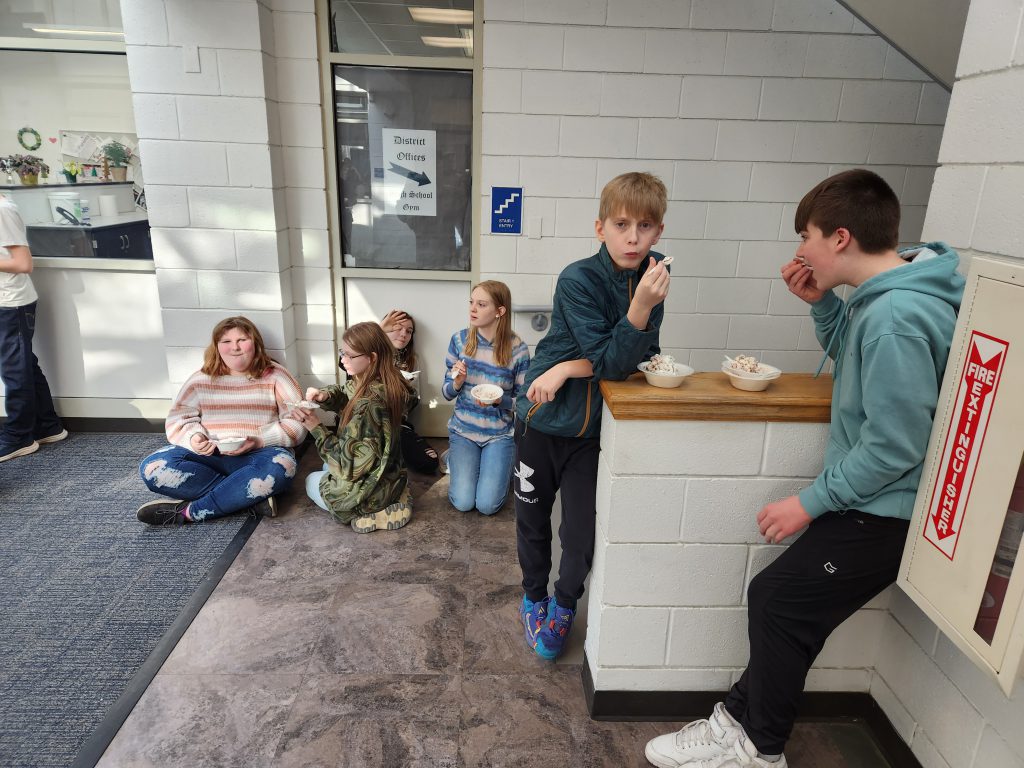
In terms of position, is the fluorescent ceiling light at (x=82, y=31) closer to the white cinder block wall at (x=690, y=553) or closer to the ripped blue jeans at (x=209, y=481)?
the ripped blue jeans at (x=209, y=481)

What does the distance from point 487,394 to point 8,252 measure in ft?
9.08

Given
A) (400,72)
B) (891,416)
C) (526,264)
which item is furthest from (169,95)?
(891,416)

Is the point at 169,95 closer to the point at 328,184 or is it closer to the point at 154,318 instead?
the point at 328,184

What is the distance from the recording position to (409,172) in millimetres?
3734

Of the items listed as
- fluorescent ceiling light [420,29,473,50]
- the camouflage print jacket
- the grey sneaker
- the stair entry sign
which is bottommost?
the grey sneaker

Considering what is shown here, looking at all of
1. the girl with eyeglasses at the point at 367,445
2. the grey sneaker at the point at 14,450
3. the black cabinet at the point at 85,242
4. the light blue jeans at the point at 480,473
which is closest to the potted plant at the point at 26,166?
the black cabinet at the point at 85,242

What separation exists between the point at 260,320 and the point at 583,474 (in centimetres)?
234

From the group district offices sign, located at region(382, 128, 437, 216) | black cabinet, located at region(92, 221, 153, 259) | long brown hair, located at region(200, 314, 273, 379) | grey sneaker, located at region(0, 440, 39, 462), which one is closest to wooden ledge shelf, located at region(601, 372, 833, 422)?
long brown hair, located at region(200, 314, 273, 379)

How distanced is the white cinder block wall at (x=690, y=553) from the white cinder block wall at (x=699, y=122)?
201cm

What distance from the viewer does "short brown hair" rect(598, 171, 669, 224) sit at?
1.73 m

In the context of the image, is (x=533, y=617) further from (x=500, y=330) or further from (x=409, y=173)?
(x=409, y=173)

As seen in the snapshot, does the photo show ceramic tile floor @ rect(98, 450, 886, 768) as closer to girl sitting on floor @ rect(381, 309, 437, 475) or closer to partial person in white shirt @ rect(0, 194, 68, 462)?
girl sitting on floor @ rect(381, 309, 437, 475)

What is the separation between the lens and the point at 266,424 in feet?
11.3

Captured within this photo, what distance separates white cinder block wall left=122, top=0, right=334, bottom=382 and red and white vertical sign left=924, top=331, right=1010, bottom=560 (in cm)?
317
